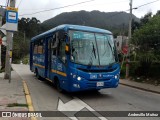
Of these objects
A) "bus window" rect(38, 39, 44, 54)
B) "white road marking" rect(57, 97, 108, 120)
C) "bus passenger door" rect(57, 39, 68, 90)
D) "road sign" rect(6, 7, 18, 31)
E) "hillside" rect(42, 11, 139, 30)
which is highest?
"hillside" rect(42, 11, 139, 30)

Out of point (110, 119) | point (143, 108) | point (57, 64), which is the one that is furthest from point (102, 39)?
point (110, 119)

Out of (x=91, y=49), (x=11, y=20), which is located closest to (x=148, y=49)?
(x=91, y=49)

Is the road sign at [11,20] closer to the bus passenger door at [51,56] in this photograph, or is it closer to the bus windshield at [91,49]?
the bus passenger door at [51,56]

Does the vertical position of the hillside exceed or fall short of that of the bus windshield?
it exceeds it

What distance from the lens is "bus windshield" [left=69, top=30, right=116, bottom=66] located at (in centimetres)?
1104

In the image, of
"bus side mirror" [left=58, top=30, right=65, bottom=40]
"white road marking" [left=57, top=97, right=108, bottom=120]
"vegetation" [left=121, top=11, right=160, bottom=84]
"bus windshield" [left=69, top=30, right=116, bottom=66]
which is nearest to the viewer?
"white road marking" [left=57, top=97, right=108, bottom=120]

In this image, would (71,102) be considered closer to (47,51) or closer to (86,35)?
(86,35)

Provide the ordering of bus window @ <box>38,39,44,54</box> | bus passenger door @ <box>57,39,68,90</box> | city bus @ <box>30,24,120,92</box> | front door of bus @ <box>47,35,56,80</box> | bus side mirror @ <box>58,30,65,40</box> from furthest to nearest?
bus window @ <box>38,39,44,54</box>, front door of bus @ <box>47,35,56,80</box>, bus side mirror @ <box>58,30,65,40</box>, bus passenger door @ <box>57,39,68,90</box>, city bus @ <box>30,24,120,92</box>

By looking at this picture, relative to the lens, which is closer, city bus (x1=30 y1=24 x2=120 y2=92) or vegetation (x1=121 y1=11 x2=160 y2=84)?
city bus (x1=30 y1=24 x2=120 y2=92)

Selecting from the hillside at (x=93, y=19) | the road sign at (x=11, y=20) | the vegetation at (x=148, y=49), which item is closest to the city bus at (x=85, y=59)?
the road sign at (x=11, y=20)

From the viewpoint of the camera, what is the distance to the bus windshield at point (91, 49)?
11039mm

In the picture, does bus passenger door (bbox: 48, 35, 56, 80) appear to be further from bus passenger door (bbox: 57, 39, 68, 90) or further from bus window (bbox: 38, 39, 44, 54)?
bus window (bbox: 38, 39, 44, 54)

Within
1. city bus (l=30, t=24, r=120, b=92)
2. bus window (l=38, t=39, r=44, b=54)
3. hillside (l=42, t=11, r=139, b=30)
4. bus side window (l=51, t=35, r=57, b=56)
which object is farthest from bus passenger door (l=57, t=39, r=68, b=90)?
hillside (l=42, t=11, r=139, b=30)

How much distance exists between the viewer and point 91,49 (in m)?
11.3
